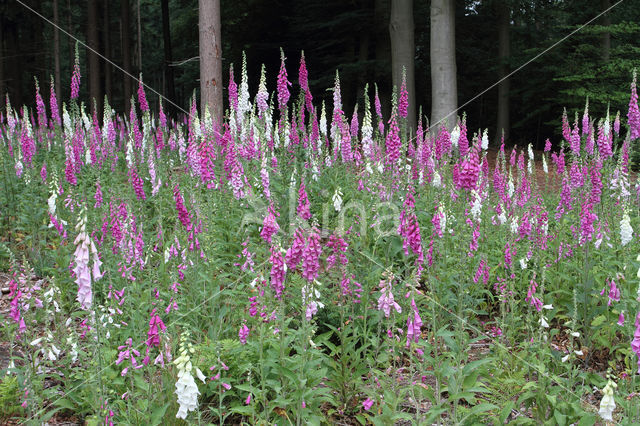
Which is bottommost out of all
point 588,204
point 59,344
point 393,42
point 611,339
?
point 611,339

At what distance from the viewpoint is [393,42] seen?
589 inches

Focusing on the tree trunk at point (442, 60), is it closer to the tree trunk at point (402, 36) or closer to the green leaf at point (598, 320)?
the tree trunk at point (402, 36)

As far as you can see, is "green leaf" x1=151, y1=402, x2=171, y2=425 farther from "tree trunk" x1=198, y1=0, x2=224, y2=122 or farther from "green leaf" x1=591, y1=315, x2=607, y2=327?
"tree trunk" x1=198, y1=0, x2=224, y2=122

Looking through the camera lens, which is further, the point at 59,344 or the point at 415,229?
the point at 59,344

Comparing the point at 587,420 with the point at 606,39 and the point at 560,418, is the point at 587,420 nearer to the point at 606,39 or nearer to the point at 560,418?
the point at 560,418

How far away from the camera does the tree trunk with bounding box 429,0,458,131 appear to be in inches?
506

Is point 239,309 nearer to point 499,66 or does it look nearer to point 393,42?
point 393,42

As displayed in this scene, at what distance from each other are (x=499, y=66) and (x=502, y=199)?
17.6 metres

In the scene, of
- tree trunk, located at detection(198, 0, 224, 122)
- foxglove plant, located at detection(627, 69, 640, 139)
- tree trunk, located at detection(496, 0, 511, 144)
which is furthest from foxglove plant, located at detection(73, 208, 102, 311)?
tree trunk, located at detection(496, 0, 511, 144)

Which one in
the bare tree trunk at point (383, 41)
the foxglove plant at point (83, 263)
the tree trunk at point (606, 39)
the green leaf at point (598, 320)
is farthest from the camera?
the tree trunk at point (606, 39)

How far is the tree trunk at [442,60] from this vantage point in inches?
506

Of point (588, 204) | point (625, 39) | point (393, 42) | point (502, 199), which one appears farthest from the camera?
point (625, 39)

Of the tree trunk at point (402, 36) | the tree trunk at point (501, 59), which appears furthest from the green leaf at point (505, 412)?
the tree trunk at point (501, 59)

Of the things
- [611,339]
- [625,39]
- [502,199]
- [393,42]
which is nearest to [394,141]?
[502,199]
